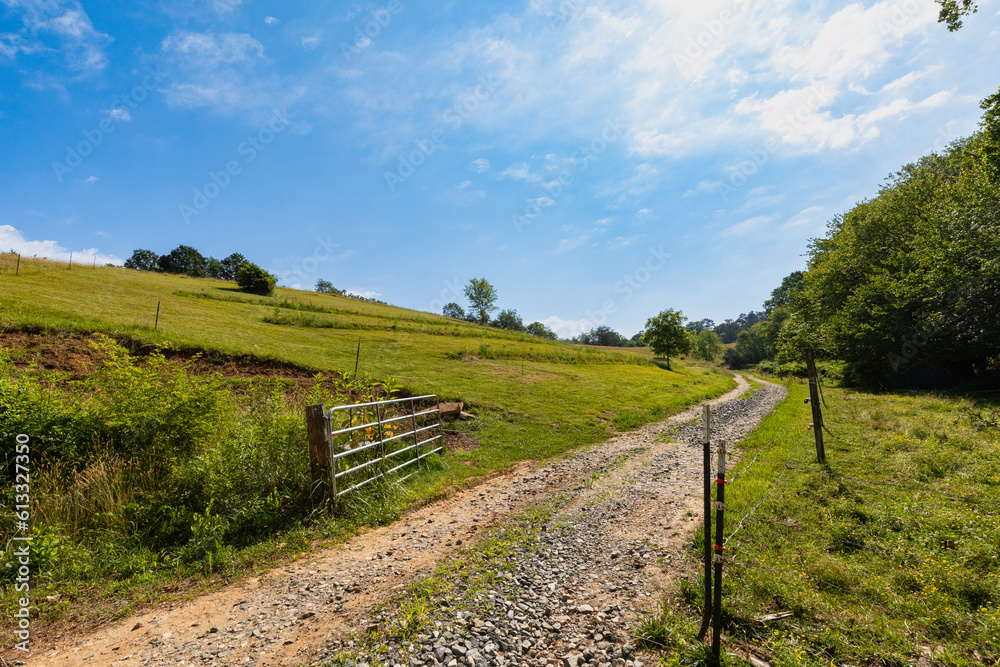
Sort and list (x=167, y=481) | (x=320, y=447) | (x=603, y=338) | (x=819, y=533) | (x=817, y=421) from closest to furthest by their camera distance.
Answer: (x=819, y=533) < (x=167, y=481) < (x=320, y=447) < (x=817, y=421) < (x=603, y=338)

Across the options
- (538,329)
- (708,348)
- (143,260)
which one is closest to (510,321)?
(538,329)

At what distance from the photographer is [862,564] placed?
5.12 metres

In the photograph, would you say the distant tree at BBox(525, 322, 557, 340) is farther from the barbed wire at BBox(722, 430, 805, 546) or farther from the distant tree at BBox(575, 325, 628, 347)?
the barbed wire at BBox(722, 430, 805, 546)

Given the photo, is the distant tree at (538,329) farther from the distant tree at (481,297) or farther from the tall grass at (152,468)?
the tall grass at (152,468)

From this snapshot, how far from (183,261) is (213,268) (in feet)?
25.5

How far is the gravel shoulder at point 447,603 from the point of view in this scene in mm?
3980

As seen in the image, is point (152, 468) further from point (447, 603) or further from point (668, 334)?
point (668, 334)

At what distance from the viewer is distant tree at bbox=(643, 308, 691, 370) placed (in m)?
58.7

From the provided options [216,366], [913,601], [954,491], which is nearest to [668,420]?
[954,491]

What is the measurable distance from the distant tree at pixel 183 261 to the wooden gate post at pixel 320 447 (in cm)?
10773

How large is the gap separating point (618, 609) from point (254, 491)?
22.3 ft

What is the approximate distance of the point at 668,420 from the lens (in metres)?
19.2

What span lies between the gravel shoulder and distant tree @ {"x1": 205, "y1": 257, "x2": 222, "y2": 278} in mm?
120176

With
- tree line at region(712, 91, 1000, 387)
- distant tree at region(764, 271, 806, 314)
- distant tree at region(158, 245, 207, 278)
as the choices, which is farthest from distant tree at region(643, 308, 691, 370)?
distant tree at region(158, 245, 207, 278)
